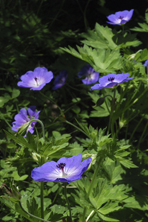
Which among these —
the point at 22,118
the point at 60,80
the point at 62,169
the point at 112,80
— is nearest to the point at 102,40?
the point at 112,80

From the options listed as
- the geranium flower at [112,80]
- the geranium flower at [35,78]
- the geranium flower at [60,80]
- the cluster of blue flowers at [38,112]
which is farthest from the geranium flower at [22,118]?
the geranium flower at [60,80]

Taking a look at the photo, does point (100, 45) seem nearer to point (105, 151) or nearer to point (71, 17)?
point (105, 151)

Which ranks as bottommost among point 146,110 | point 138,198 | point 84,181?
point 138,198

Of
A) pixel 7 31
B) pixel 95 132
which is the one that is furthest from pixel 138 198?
pixel 7 31

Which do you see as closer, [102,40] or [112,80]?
[112,80]

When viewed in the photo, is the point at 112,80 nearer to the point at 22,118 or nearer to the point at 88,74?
the point at 22,118

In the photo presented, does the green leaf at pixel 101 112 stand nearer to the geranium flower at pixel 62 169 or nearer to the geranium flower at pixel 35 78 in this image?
the geranium flower at pixel 35 78
